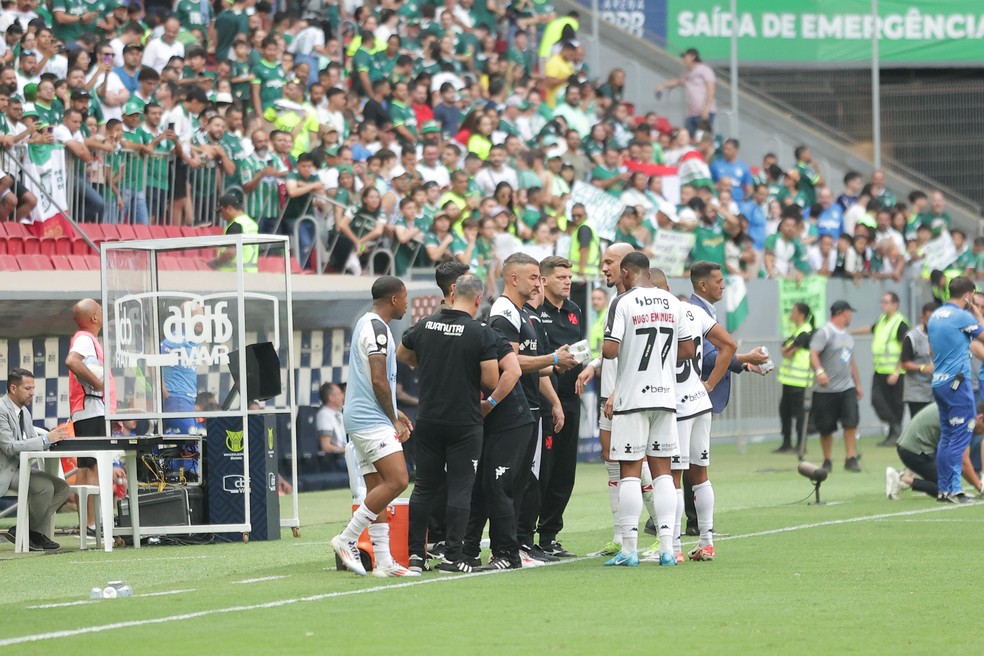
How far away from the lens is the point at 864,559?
1214cm

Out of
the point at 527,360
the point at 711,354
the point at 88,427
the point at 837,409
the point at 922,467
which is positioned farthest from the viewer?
the point at 837,409

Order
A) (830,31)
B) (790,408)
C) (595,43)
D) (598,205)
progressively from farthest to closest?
1. (830,31)
2. (595,43)
3. (598,205)
4. (790,408)

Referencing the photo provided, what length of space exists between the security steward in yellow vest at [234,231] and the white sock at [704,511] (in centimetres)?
562

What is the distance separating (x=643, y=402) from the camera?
11633 mm

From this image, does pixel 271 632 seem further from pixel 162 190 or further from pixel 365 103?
pixel 365 103

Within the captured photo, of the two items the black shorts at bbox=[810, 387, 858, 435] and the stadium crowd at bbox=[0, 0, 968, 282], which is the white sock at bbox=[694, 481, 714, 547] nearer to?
the black shorts at bbox=[810, 387, 858, 435]

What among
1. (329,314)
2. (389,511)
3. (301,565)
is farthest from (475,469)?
(329,314)

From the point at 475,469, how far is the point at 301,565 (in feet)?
5.52

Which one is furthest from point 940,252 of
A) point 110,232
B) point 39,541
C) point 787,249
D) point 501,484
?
point 501,484

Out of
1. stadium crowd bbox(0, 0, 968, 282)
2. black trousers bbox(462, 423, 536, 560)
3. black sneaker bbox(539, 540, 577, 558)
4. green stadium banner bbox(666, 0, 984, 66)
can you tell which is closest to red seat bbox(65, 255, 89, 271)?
stadium crowd bbox(0, 0, 968, 282)

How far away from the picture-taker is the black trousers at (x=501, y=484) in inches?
460

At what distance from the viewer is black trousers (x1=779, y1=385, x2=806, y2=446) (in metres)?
24.0

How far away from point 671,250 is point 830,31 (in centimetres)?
991

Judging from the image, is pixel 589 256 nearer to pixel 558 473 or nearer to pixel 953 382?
pixel 953 382
